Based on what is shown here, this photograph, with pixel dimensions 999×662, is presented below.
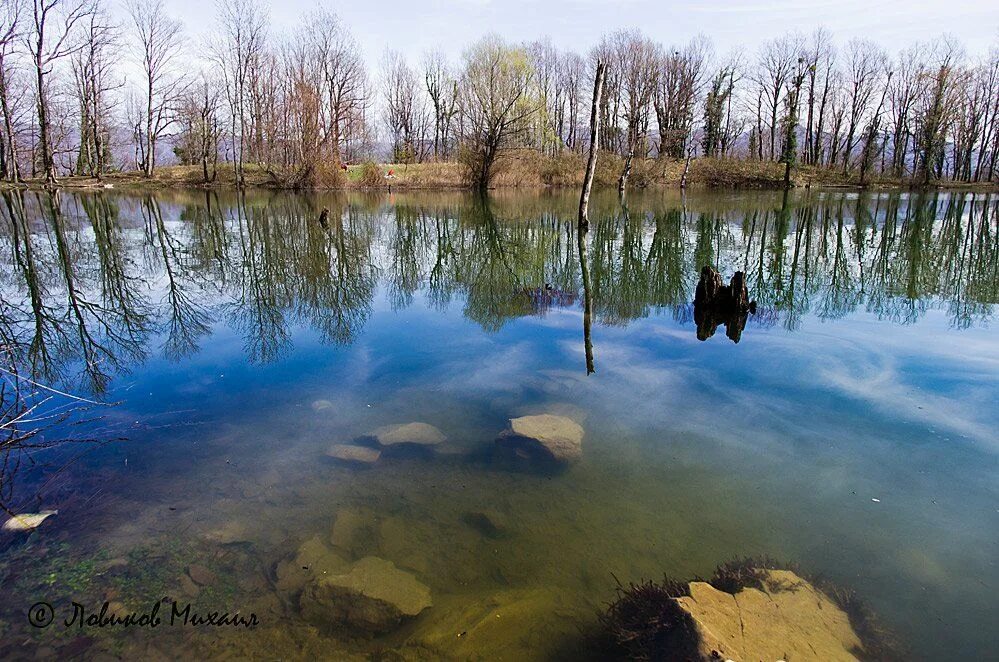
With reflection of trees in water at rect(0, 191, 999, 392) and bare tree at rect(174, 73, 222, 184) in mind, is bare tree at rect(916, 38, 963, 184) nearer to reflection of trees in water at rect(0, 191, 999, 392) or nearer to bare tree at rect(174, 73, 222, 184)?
reflection of trees in water at rect(0, 191, 999, 392)

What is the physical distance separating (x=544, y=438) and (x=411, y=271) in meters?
8.31

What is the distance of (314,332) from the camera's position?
7.95 meters

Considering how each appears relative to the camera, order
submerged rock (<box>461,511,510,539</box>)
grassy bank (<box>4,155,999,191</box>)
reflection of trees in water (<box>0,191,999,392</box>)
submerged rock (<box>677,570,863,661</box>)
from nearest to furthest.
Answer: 1. submerged rock (<box>677,570,863,661</box>)
2. submerged rock (<box>461,511,510,539</box>)
3. reflection of trees in water (<box>0,191,999,392</box>)
4. grassy bank (<box>4,155,999,191</box>)

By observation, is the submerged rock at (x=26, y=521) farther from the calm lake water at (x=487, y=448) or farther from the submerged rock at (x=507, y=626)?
the submerged rock at (x=507, y=626)

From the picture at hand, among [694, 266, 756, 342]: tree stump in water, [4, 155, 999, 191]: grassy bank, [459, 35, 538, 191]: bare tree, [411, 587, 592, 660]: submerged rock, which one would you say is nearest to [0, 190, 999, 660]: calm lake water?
[411, 587, 592, 660]: submerged rock

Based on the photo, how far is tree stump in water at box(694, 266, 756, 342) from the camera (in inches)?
331

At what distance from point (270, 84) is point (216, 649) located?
45.3m

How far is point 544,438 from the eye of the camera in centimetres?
465

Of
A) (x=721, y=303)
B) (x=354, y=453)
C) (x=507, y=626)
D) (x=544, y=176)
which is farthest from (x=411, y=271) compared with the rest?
(x=544, y=176)

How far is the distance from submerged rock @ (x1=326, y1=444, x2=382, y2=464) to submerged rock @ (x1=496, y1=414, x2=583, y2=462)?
1072 millimetres

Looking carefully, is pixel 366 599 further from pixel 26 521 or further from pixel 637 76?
pixel 637 76

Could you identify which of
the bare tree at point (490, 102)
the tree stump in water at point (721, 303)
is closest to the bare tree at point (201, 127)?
the bare tree at point (490, 102)
